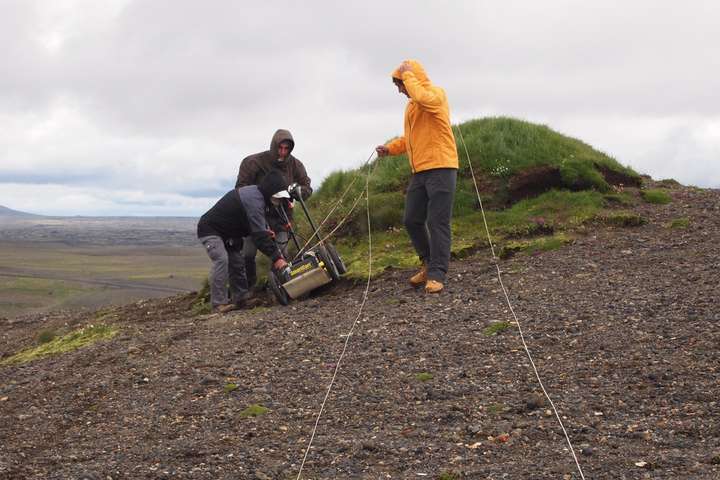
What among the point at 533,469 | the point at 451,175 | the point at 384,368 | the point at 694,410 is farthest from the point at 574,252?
the point at 533,469

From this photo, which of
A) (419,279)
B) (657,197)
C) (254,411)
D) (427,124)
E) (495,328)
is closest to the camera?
(254,411)

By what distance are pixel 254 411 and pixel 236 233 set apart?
A: 5398mm

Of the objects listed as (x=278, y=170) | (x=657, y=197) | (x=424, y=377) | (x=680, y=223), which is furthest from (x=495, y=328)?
(x=657, y=197)

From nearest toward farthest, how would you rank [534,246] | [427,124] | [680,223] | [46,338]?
1. [427,124]
2. [534,246]
3. [680,223]
4. [46,338]

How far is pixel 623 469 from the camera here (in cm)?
502

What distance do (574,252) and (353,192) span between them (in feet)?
17.7

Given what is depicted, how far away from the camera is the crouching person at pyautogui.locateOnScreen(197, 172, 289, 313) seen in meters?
11.3

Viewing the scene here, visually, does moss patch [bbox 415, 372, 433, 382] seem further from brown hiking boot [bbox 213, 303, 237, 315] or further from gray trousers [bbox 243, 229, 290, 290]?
brown hiking boot [bbox 213, 303, 237, 315]

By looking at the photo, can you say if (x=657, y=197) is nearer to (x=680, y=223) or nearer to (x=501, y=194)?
(x=680, y=223)

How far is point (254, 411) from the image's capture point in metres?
6.88

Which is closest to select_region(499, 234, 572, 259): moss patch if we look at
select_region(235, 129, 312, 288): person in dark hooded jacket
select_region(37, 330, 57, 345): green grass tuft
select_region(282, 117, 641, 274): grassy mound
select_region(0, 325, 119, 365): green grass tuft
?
select_region(282, 117, 641, 274): grassy mound

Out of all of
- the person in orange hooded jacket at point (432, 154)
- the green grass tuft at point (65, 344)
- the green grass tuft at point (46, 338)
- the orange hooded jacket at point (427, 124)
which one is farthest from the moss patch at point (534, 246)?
the green grass tuft at point (46, 338)

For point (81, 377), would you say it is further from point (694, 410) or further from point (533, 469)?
point (694, 410)

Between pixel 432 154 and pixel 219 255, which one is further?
pixel 219 255
